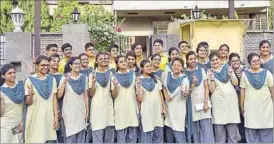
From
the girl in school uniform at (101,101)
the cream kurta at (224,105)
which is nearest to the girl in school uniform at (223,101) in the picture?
the cream kurta at (224,105)

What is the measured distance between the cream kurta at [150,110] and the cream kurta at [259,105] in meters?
1.13

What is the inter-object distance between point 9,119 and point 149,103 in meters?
1.75

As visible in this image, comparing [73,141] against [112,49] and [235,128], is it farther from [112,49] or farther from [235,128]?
[235,128]

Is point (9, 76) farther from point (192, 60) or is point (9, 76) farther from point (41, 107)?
point (192, 60)

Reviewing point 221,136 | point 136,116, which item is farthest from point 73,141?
point 221,136

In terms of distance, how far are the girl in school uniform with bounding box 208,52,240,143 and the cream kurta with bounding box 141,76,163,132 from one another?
72 centimetres

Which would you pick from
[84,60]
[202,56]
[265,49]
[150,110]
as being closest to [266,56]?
[265,49]

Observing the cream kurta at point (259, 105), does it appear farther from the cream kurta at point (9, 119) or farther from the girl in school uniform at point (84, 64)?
the cream kurta at point (9, 119)

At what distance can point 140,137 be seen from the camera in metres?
6.07

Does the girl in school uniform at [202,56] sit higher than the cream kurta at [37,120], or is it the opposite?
the girl in school uniform at [202,56]

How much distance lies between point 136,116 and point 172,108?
1.58 ft

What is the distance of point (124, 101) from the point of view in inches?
233

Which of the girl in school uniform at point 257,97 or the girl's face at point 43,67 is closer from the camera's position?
the girl's face at point 43,67

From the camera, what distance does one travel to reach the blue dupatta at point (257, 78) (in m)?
5.87
